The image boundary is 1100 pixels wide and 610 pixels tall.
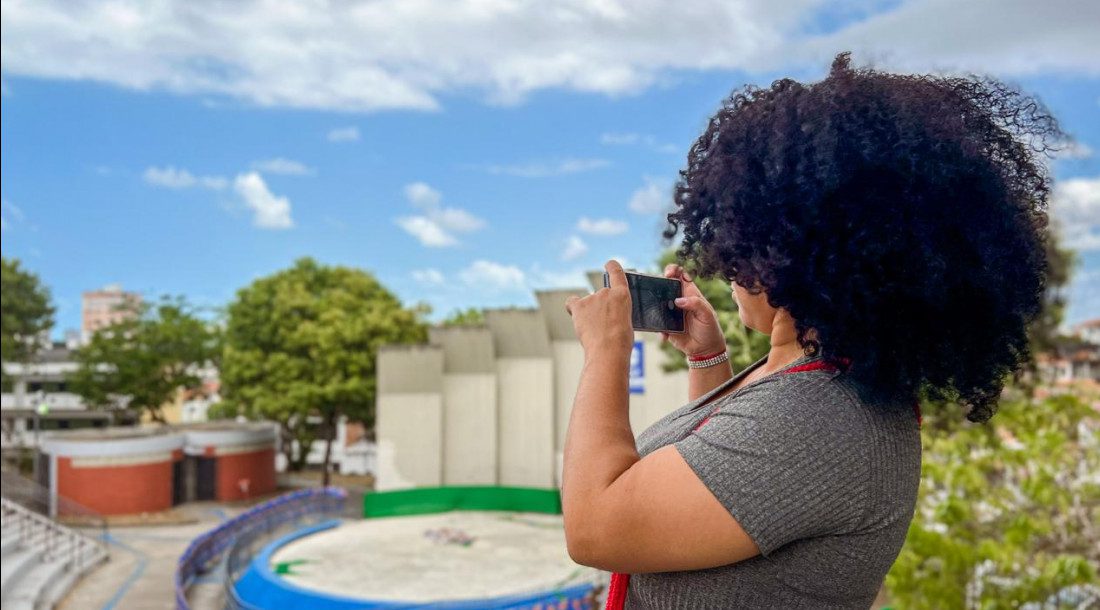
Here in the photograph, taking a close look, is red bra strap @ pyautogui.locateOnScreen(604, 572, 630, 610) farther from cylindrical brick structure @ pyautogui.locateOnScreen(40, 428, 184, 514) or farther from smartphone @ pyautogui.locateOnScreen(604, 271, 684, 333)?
cylindrical brick structure @ pyautogui.locateOnScreen(40, 428, 184, 514)

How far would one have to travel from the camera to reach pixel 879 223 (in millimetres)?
1523

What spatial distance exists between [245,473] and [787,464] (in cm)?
3284

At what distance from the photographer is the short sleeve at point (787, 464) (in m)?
1.44

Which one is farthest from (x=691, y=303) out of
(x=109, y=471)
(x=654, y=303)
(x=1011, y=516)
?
(x=109, y=471)

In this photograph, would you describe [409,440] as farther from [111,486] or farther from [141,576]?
[111,486]

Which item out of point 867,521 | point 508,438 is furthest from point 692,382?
point 508,438

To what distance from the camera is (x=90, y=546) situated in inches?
906

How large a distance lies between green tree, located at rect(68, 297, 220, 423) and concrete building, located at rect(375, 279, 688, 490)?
12.0m

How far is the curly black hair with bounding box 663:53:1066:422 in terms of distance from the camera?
1531 millimetres

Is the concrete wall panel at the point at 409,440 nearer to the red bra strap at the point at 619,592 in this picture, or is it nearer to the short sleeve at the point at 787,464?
the red bra strap at the point at 619,592

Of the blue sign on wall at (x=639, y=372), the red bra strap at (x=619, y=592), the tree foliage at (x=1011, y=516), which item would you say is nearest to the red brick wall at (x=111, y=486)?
the blue sign on wall at (x=639, y=372)

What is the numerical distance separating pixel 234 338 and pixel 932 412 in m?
26.5

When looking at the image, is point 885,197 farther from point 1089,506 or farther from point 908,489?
point 1089,506

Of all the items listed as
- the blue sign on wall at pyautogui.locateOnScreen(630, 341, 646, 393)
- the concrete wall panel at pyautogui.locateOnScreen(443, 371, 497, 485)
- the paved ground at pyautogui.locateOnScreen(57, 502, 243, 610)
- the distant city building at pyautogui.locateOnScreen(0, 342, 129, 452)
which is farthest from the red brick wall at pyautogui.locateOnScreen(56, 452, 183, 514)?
the blue sign on wall at pyautogui.locateOnScreen(630, 341, 646, 393)
